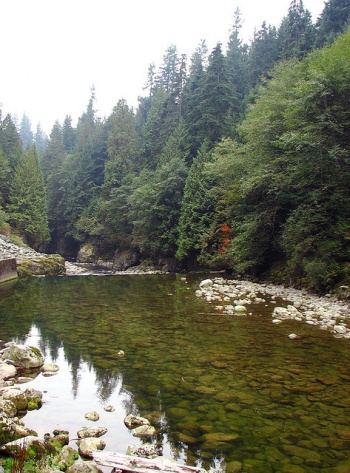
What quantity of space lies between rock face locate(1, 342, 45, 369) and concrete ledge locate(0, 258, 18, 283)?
1407 cm

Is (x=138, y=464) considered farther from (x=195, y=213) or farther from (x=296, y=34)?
(x=296, y=34)

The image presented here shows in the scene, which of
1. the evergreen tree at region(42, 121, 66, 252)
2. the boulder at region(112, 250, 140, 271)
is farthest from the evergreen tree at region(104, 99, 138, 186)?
the boulder at region(112, 250, 140, 271)

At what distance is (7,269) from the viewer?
2020 cm

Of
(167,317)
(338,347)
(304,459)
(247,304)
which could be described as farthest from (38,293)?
(304,459)

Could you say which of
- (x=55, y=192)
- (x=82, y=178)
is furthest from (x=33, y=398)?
(x=55, y=192)

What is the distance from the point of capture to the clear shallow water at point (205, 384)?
13.1 ft

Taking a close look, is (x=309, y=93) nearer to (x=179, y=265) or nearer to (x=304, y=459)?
(x=304, y=459)

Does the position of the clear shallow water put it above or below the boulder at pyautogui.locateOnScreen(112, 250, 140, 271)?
above

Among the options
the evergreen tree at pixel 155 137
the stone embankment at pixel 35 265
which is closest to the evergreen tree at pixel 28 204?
the evergreen tree at pixel 155 137

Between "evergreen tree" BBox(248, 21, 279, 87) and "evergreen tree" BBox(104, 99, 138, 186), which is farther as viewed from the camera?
"evergreen tree" BBox(104, 99, 138, 186)

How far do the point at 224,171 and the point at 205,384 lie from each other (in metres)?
21.2

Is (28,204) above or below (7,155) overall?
below

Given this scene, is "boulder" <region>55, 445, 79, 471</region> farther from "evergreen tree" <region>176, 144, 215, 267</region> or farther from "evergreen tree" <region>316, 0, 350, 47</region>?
"evergreen tree" <region>316, 0, 350, 47</region>

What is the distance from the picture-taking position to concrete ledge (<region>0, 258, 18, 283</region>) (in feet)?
63.4
